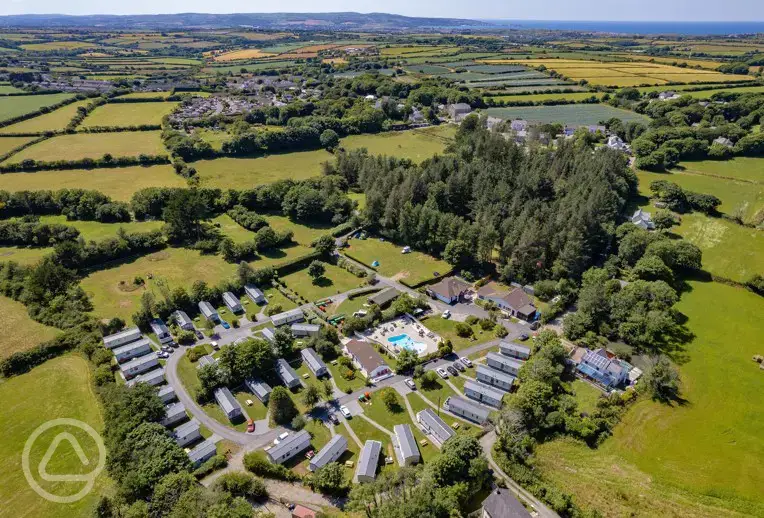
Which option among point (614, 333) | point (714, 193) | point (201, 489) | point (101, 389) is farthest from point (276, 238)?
point (714, 193)

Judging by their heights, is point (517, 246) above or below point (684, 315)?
above

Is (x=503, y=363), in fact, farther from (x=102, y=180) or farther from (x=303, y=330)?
(x=102, y=180)

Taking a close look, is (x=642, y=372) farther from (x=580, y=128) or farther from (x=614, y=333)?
(x=580, y=128)

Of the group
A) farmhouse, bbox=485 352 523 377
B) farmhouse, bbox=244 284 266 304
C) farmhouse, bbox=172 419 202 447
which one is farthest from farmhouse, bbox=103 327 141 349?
farmhouse, bbox=485 352 523 377

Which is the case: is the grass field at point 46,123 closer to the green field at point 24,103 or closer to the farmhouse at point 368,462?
the green field at point 24,103

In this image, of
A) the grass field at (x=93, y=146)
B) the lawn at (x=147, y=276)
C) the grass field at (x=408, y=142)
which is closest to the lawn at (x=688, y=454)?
the lawn at (x=147, y=276)

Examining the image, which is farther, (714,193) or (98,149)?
(98,149)

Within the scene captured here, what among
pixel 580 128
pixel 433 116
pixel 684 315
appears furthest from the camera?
pixel 433 116

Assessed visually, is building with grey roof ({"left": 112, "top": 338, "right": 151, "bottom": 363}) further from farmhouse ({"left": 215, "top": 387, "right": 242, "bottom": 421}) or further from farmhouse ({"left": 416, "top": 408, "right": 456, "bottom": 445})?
farmhouse ({"left": 416, "top": 408, "right": 456, "bottom": 445})
